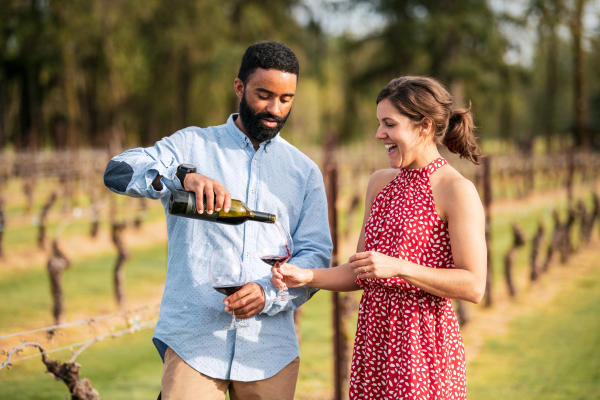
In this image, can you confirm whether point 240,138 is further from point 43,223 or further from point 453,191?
point 43,223

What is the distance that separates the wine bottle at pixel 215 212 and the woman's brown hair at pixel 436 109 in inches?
22.5

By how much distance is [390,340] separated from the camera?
6.70 feet

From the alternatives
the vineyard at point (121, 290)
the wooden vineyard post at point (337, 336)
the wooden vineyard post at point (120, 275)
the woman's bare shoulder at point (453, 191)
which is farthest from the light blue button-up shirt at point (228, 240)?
the wooden vineyard post at point (120, 275)

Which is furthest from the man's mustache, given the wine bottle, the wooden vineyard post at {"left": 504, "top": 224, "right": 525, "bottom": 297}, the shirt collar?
the wooden vineyard post at {"left": 504, "top": 224, "right": 525, "bottom": 297}

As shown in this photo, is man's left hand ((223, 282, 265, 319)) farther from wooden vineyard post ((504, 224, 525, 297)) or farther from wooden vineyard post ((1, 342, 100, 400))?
wooden vineyard post ((504, 224, 525, 297))

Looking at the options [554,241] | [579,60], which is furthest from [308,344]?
[579,60]

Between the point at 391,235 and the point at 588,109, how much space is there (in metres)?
43.7

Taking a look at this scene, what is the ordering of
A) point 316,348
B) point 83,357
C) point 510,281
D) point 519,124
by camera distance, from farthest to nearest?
point 519,124 → point 510,281 → point 316,348 → point 83,357

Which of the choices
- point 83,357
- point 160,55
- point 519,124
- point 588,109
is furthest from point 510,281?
point 519,124

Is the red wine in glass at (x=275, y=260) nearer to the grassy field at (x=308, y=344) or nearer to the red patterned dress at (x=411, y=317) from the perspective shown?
the red patterned dress at (x=411, y=317)

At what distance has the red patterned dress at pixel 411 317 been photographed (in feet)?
6.56

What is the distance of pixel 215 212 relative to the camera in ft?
6.35

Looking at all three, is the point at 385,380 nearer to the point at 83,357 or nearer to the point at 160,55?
the point at 83,357

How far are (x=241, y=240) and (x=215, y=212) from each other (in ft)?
0.65
